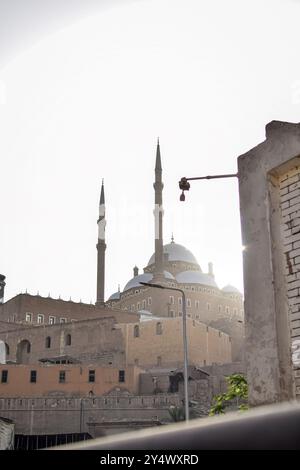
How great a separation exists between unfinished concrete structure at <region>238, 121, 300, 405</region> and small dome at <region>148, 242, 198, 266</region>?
58.7m

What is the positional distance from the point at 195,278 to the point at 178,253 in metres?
6.18

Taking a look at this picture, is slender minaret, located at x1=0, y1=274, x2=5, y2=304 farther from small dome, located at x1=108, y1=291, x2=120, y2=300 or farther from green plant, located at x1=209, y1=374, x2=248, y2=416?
green plant, located at x1=209, y1=374, x2=248, y2=416

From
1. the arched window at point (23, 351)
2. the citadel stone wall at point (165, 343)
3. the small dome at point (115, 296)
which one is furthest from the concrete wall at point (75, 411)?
the small dome at point (115, 296)

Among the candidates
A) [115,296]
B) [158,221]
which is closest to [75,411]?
[158,221]

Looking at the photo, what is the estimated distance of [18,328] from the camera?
52656mm

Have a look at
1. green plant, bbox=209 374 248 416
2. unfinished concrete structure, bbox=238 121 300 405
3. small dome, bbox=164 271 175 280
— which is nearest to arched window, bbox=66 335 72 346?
small dome, bbox=164 271 175 280

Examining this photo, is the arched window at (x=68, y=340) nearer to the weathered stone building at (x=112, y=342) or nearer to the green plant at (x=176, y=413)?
the weathered stone building at (x=112, y=342)

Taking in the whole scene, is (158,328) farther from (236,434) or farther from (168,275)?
(236,434)

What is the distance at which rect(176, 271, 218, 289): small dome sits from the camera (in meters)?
60.9

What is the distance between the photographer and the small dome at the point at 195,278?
200ft

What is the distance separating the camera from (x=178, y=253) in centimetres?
6706

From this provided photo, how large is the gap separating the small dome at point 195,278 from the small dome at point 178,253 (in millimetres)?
3636

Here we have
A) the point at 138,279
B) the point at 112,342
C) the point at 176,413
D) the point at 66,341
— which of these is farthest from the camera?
the point at 138,279
